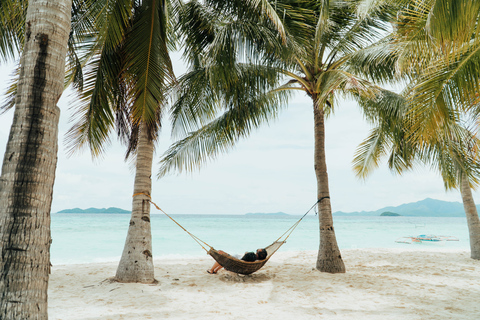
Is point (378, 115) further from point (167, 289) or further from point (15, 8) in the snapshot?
point (15, 8)

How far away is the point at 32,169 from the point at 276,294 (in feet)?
10.4

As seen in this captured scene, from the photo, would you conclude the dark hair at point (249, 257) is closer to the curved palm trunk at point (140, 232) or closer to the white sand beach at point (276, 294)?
the white sand beach at point (276, 294)

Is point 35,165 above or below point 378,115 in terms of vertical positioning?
below

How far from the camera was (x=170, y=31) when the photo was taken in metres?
5.37

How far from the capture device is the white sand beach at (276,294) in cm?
313

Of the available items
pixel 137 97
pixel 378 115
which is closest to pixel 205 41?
pixel 137 97

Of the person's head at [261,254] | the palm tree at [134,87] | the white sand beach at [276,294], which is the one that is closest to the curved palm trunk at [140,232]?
the palm tree at [134,87]

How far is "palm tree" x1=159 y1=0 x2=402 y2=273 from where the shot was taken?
4504 millimetres

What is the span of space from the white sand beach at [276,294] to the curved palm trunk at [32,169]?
1.56m

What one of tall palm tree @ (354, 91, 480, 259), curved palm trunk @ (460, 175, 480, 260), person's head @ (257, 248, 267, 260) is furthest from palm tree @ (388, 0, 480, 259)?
curved palm trunk @ (460, 175, 480, 260)

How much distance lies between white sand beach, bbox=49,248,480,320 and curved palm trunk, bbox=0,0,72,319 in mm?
1564

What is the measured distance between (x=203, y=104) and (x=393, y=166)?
5.29 m

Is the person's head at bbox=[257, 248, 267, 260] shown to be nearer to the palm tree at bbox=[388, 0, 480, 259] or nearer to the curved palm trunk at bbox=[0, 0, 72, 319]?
the palm tree at bbox=[388, 0, 480, 259]

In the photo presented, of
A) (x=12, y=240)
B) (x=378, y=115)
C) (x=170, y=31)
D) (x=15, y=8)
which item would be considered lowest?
(x=12, y=240)
